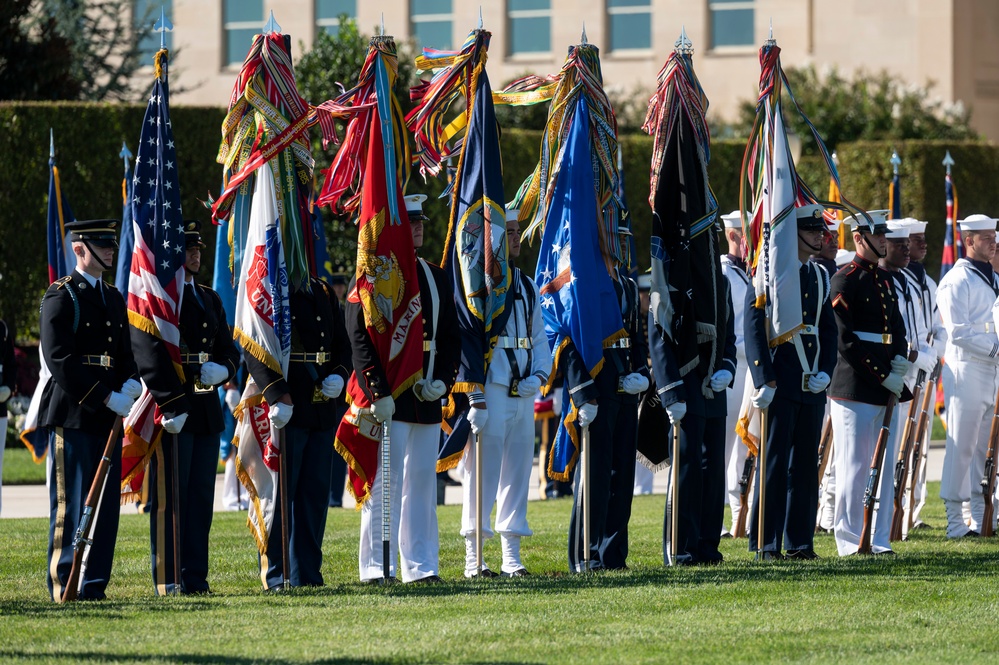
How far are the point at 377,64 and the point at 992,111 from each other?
2647cm

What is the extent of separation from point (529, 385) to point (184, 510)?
6.88ft

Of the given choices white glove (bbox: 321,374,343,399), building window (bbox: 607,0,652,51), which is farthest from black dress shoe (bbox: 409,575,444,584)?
building window (bbox: 607,0,652,51)

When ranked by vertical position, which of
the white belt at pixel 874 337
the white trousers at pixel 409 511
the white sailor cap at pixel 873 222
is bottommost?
the white trousers at pixel 409 511

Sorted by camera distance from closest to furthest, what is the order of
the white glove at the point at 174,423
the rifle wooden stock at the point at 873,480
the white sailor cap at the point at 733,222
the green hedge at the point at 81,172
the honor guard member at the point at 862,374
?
the white glove at the point at 174,423
the rifle wooden stock at the point at 873,480
the honor guard member at the point at 862,374
the white sailor cap at the point at 733,222
the green hedge at the point at 81,172


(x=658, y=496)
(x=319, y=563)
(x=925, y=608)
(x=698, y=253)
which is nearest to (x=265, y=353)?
(x=319, y=563)

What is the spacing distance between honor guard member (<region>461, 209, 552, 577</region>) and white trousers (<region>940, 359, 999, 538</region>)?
364 centimetres

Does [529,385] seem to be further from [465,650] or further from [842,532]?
[465,650]

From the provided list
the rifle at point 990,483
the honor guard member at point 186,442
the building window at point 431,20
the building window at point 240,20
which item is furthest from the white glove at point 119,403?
the building window at point 240,20

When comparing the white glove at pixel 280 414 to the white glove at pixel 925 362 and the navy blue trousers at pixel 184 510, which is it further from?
the white glove at pixel 925 362

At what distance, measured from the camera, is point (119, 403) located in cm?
892

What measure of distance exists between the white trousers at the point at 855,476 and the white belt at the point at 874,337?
40 cm

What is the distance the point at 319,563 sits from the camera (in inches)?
377

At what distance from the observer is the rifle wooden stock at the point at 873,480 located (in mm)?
10617

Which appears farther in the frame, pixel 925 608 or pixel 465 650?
pixel 925 608
